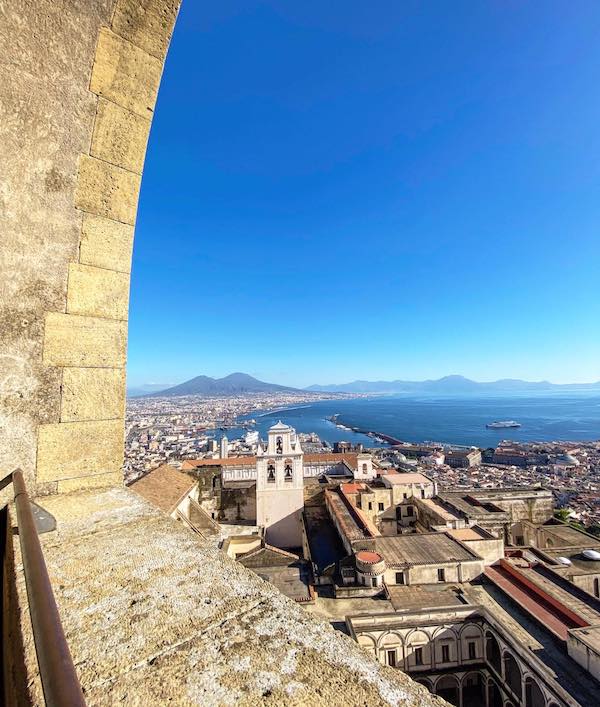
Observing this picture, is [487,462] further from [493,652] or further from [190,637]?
[190,637]

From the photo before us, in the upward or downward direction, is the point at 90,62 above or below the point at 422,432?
above

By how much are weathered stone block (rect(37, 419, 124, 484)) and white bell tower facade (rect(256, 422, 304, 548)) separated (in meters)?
14.7

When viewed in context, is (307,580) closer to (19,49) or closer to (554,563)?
(554,563)

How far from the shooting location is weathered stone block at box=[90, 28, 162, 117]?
1.75 metres

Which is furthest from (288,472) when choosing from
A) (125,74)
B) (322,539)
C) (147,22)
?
(147,22)

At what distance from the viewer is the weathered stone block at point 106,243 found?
1808 millimetres

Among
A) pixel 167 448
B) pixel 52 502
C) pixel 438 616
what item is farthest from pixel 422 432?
pixel 52 502

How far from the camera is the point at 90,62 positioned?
1.72m

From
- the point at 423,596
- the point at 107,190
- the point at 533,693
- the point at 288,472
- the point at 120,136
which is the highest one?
the point at 120,136

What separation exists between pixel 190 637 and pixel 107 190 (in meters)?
2.00

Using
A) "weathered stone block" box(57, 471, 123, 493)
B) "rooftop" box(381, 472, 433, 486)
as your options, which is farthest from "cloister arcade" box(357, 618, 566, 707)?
"weathered stone block" box(57, 471, 123, 493)

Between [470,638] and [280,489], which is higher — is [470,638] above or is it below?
below

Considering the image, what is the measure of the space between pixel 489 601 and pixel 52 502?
12.6 m

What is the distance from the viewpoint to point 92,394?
6.00ft
